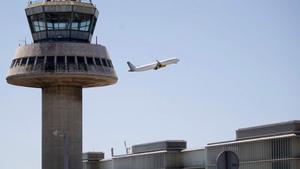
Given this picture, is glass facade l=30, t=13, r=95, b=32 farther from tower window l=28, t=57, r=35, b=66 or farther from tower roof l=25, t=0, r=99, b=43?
tower window l=28, t=57, r=35, b=66

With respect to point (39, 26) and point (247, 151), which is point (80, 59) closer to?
point (39, 26)

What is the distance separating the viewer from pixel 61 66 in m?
133

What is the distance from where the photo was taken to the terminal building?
117 meters

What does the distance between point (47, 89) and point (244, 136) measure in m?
31.9

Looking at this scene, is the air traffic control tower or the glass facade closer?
the air traffic control tower

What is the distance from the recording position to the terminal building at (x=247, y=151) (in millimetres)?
117438

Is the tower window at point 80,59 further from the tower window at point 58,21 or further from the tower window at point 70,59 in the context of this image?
the tower window at point 58,21

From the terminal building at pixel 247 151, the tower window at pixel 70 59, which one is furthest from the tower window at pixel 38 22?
the terminal building at pixel 247 151

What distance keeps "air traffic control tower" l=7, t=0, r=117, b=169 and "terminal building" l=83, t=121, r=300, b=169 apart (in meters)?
22.4

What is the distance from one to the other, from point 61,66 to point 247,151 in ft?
102

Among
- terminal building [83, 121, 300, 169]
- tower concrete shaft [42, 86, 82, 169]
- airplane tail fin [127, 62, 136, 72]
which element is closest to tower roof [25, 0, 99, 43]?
tower concrete shaft [42, 86, 82, 169]

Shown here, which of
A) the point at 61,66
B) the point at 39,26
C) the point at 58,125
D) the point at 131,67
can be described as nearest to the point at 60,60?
the point at 61,66

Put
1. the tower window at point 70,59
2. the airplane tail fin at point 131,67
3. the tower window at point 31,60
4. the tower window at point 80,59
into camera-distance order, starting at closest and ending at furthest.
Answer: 1. the tower window at point 70,59
2. the tower window at point 31,60
3. the tower window at point 80,59
4. the airplane tail fin at point 131,67

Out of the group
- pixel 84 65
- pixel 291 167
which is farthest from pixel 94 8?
pixel 291 167
